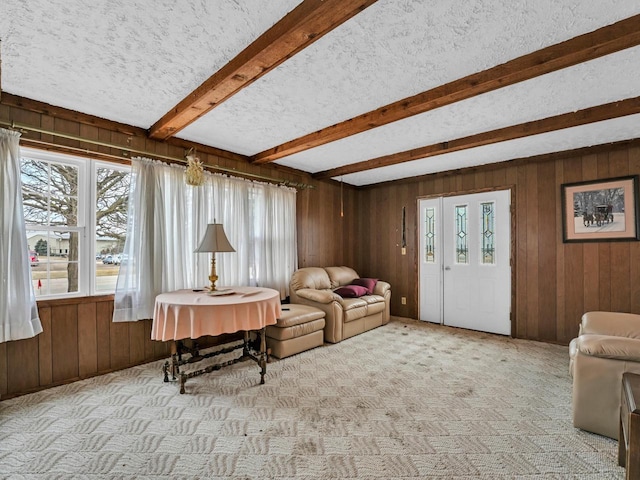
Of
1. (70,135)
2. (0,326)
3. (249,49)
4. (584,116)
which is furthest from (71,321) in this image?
(584,116)

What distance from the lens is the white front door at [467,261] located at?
4.52 metres

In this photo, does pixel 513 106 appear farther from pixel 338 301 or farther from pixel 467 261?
pixel 338 301

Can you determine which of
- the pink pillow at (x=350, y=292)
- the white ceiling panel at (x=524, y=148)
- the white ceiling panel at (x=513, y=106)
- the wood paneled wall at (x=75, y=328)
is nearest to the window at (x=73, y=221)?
the wood paneled wall at (x=75, y=328)

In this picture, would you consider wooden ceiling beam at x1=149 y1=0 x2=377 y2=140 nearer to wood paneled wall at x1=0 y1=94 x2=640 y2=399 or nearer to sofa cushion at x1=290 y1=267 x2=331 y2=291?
wood paneled wall at x1=0 y1=94 x2=640 y2=399

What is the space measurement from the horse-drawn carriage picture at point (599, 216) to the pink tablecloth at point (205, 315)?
401cm

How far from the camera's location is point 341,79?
233 centimetres

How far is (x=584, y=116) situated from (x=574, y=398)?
7.81 ft

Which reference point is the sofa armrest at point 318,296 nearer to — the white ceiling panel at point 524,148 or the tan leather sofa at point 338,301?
the tan leather sofa at point 338,301

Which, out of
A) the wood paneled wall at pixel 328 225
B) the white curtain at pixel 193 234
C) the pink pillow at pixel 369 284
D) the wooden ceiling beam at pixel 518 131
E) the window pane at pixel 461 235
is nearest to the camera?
the wooden ceiling beam at pixel 518 131

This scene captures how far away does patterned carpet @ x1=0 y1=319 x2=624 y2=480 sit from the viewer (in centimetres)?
179

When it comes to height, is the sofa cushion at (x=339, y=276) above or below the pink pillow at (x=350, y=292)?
above

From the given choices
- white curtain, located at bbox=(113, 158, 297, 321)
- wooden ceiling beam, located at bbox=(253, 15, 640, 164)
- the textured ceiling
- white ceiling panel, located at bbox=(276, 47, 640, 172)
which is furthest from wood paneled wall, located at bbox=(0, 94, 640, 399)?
wooden ceiling beam, located at bbox=(253, 15, 640, 164)

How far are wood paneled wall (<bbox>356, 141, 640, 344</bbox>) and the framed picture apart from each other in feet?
0.26

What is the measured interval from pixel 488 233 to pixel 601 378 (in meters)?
2.90
